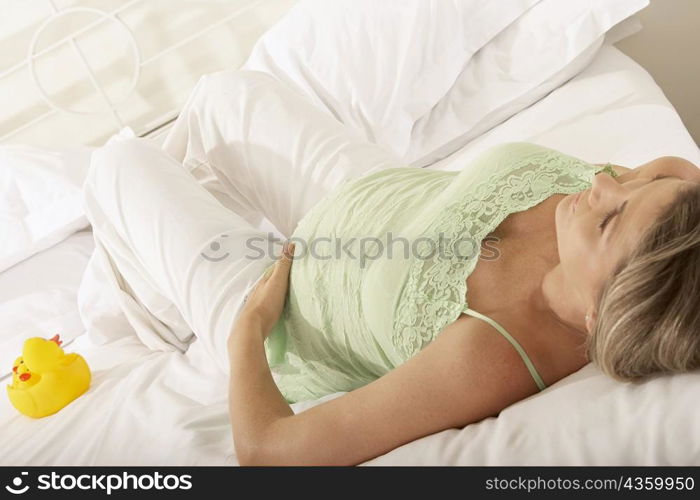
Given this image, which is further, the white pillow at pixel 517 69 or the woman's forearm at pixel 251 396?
the white pillow at pixel 517 69

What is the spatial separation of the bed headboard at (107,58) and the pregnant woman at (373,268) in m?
0.87

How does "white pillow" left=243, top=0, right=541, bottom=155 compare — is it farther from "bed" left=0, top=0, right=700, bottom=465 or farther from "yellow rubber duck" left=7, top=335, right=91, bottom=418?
"yellow rubber duck" left=7, top=335, right=91, bottom=418

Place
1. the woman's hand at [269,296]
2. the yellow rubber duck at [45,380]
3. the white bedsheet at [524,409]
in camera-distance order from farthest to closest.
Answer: the yellow rubber duck at [45,380], the woman's hand at [269,296], the white bedsheet at [524,409]

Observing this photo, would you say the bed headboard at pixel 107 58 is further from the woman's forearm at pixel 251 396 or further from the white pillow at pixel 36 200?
the woman's forearm at pixel 251 396

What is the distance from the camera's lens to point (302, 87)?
1896 millimetres

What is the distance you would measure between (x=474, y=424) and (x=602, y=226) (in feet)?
0.88

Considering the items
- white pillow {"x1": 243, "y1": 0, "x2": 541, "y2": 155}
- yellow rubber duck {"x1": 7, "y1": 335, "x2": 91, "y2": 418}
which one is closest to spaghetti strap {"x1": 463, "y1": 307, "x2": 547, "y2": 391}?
yellow rubber duck {"x1": 7, "y1": 335, "x2": 91, "y2": 418}

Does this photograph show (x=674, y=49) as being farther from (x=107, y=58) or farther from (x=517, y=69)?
(x=107, y=58)

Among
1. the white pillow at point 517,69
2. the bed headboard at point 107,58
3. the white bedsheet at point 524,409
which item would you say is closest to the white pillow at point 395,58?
the white pillow at point 517,69

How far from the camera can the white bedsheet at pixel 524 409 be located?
0.74 m

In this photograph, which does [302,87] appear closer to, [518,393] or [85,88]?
[85,88]

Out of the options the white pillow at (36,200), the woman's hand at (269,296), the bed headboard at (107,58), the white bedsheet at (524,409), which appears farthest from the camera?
the bed headboard at (107,58)

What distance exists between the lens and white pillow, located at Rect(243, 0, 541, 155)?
6.05ft

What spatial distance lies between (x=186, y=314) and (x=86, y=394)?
25 centimetres
